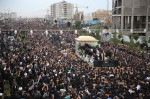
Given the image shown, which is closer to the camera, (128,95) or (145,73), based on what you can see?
(128,95)

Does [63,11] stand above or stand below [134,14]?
above

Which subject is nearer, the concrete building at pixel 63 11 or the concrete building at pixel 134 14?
the concrete building at pixel 134 14

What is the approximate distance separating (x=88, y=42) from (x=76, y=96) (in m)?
13.0

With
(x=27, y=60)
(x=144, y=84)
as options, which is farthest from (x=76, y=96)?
(x=27, y=60)

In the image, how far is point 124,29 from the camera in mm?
43531

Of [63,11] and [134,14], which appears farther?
[63,11]

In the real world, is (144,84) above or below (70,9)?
below

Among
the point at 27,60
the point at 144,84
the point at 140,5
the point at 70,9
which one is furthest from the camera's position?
the point at 70,9

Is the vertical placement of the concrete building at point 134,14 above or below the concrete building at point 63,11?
below

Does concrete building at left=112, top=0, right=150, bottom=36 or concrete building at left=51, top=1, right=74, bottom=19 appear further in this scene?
concrete building at left=51, top=1, right=74, bottom=19

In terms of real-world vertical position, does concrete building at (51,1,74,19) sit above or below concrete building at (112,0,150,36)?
above

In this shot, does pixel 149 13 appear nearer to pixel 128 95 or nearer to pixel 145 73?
pixel 145 73

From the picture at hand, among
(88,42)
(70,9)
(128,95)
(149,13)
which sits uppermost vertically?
(70,9)

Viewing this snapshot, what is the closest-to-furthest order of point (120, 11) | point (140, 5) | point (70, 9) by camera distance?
point (140, 5) < point (120, 11) < point (70, 9)
